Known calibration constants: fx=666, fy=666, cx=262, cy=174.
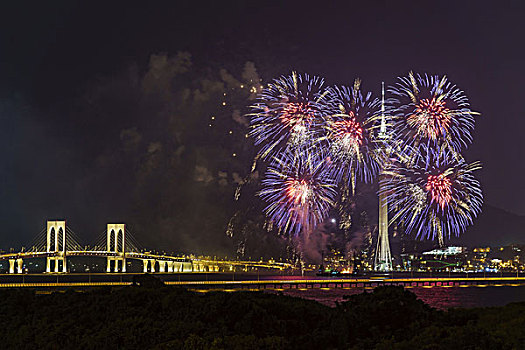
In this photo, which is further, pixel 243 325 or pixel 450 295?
pixel 450 295

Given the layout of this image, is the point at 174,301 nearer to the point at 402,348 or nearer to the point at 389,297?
the point at 389,297

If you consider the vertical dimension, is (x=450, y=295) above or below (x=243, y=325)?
below

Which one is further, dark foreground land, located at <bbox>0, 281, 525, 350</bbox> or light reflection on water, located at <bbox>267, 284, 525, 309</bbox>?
light reflection on water, located at <bbox>267, 284, 525, 309</bbox>

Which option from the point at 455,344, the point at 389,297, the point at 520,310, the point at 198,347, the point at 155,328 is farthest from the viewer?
the point at 520,310

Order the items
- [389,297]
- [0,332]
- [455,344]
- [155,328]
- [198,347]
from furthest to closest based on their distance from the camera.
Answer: [0,332] < [389,297] < [155,328] < [198,347] < [455,344]

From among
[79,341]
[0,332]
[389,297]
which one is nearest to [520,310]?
[389,297]
